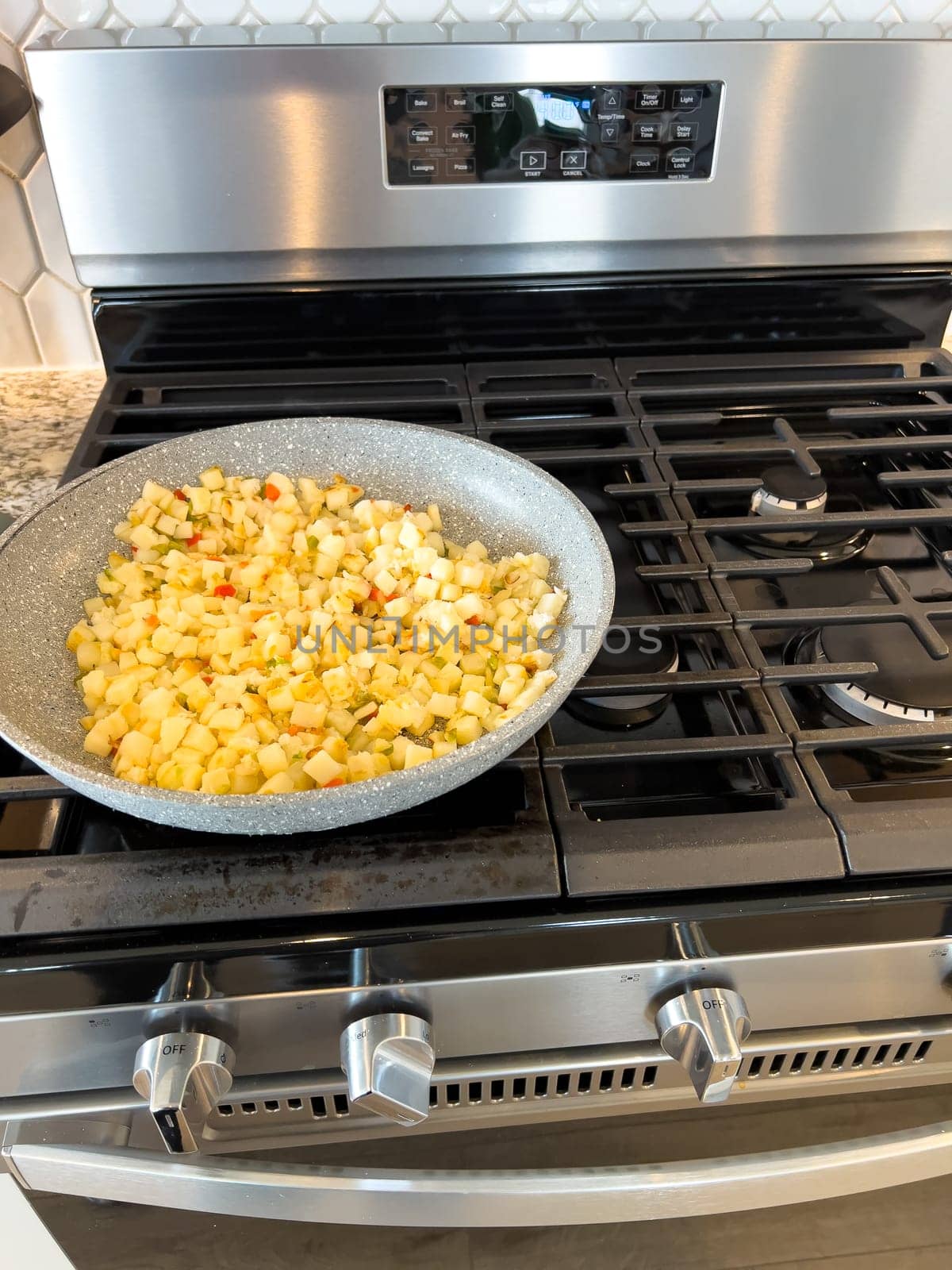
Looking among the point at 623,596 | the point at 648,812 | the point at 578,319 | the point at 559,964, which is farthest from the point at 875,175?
the point at 559,964

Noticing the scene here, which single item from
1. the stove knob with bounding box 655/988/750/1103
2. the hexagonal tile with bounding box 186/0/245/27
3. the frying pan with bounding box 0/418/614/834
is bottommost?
the stove knob with bounding box 655/988/750/1103

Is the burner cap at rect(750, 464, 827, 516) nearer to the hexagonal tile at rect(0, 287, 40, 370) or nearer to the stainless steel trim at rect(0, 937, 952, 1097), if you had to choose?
the stainless steel trim at rect(0, 937, 952, 1097)

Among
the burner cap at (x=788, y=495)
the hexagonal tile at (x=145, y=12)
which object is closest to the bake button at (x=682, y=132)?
the burner cap at (x=788, y=495)

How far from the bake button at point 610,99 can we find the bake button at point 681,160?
0.21 feet

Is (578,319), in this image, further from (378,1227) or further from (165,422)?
(378,1227)

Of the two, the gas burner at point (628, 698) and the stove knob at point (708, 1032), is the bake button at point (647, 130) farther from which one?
the stove knob at point (708, 1032)

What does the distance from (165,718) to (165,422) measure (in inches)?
16.5

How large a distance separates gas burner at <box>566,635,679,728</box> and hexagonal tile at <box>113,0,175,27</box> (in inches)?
26.9

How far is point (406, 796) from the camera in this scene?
50 cm

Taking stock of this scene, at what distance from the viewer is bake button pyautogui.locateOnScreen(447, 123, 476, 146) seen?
848 millimetres

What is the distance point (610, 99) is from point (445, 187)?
0.16 metres

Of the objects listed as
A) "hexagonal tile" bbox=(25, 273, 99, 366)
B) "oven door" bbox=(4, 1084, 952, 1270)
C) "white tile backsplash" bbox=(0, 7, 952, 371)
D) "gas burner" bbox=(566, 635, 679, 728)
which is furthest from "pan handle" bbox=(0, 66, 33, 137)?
"oven door" bbox=(4, 1084, 952, 1270)

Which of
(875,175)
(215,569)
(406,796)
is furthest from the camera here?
(875,175)

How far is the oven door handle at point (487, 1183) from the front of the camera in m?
0.59
